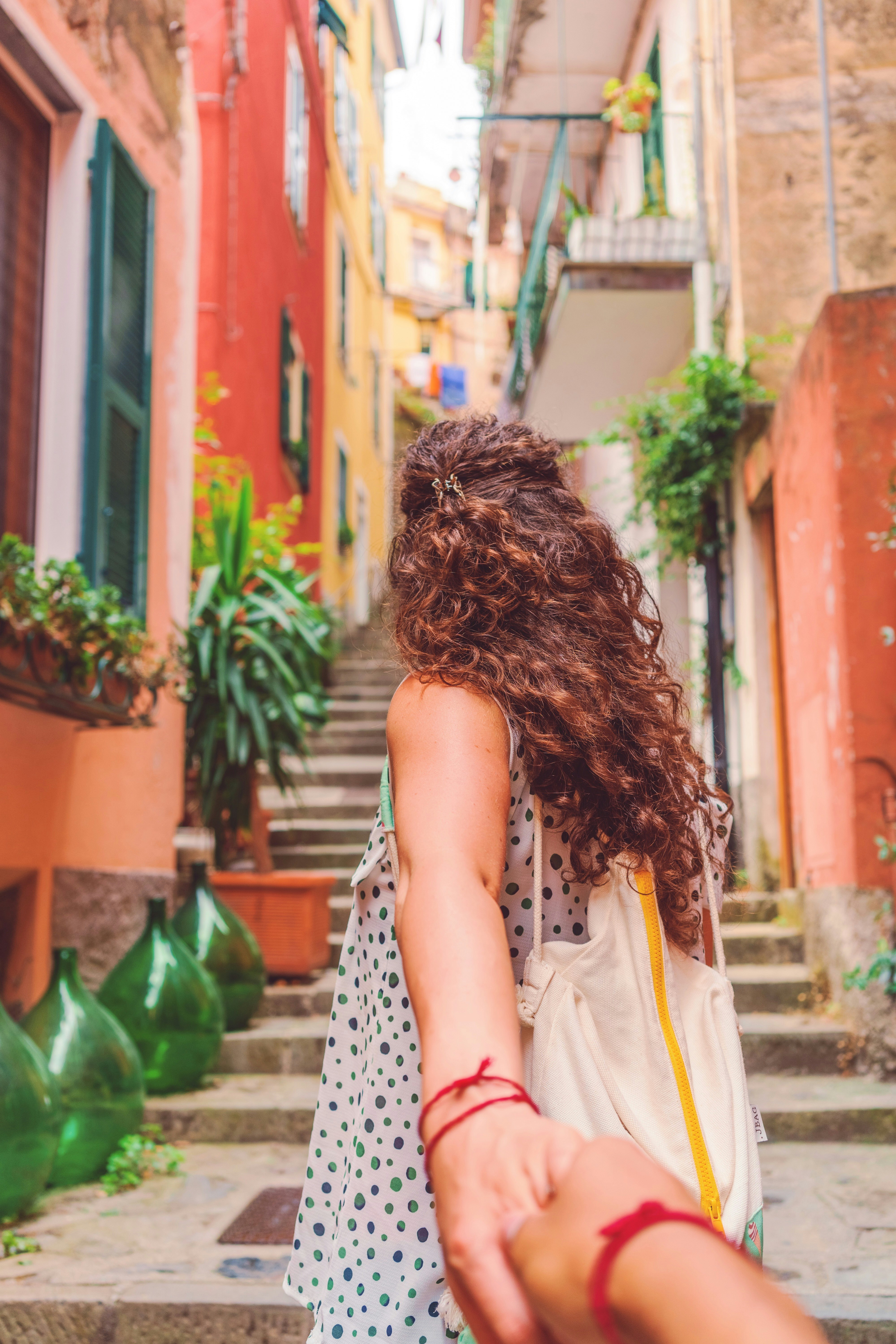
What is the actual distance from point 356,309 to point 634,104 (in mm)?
8470

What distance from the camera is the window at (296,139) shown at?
1038 cm

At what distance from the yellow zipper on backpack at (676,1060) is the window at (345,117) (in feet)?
42.6

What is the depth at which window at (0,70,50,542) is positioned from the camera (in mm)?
4180

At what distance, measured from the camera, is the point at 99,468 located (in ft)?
14.5

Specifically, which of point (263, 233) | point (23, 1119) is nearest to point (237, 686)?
point (23, 1119)

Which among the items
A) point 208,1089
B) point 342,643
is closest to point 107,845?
point 208,1089

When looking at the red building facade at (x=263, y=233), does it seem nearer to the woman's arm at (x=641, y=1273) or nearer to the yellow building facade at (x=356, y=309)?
the yellow building facade at (x=356, y=309)

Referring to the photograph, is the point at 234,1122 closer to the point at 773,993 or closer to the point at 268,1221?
the point at 268,1221

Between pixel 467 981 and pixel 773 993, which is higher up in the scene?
pixel 467 981

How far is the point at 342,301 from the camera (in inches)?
577

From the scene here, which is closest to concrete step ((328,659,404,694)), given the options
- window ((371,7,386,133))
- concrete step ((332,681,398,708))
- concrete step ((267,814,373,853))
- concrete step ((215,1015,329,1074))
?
concrete step ((332,681,398,708))

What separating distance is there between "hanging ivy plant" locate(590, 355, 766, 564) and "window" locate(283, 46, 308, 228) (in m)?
5.12

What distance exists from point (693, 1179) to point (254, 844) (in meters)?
4.86

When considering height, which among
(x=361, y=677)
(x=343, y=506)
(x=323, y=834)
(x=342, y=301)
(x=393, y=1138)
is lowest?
(x=393, y=1138)
